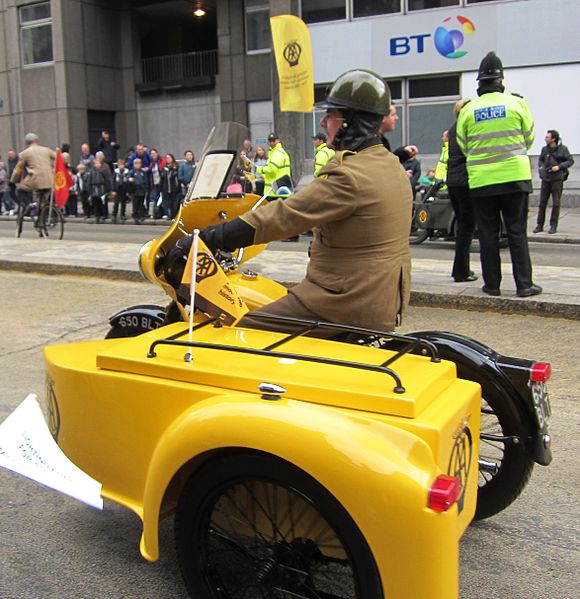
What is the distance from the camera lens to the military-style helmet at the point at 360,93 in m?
2.90

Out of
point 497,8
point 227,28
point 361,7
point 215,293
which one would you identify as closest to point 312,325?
point 215,293

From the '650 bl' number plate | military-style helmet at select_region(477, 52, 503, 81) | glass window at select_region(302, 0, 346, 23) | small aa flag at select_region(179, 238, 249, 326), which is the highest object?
glass window at select_region(302, 0, 346, 23)

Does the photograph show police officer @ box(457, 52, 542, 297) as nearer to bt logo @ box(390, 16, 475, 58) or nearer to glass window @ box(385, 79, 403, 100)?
bt logo @ box(390, 16, 475, 58)

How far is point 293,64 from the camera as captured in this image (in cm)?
1440

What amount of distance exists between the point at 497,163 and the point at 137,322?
13.2 ft

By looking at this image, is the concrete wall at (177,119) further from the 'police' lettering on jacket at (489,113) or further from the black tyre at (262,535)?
the black tyre at (262,535)

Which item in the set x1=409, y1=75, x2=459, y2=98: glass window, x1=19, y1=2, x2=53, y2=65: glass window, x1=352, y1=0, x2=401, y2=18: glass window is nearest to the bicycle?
x1=409, y1=75, x2=459, y2=98: glass window

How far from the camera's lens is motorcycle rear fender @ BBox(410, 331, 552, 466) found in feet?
9.27

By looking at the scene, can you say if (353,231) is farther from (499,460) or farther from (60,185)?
(60,185)

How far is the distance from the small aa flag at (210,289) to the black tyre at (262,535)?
0.81 metres

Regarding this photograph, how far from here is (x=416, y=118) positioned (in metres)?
20.4

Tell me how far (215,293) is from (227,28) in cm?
2274

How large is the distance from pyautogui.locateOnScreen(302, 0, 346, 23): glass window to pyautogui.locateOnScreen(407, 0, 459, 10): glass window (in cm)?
207

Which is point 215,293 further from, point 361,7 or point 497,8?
point 361,7
